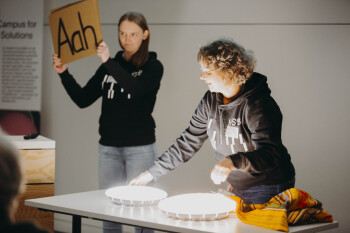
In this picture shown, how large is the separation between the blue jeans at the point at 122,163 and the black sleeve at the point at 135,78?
0.38m

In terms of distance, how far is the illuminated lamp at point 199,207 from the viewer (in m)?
1.99

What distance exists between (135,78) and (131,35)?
1.23 ft

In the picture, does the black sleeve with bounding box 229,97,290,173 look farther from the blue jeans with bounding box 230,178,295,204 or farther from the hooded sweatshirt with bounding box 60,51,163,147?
the hooded sweatshirt with bounding box 60,51,163,147

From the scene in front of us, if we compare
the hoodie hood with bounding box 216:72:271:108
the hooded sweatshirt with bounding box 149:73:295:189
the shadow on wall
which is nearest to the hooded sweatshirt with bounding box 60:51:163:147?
the hooded sweatshirt with bounding box 149:73:295:189

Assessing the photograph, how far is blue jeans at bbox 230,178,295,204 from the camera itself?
2.22 m

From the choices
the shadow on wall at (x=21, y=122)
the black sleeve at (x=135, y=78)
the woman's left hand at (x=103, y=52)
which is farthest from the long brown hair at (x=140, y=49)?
the shadow on wall at (x=21, y=122)

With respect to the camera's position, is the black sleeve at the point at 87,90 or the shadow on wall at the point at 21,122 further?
the shadow on wall at the point at 21,122

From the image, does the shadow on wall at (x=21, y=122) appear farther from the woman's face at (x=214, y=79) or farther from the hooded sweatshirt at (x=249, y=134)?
the woman's face at (x=214, y=79)

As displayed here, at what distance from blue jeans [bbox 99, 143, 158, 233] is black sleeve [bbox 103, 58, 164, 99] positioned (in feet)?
1.24

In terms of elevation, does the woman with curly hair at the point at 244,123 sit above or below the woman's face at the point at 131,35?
below

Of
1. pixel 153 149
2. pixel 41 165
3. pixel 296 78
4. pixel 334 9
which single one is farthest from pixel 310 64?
pixel 41 165

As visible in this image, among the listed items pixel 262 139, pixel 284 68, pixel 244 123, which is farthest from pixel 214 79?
pixel 284 68

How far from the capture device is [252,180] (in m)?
2.26

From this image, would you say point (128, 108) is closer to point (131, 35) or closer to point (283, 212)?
point (131, 35)
